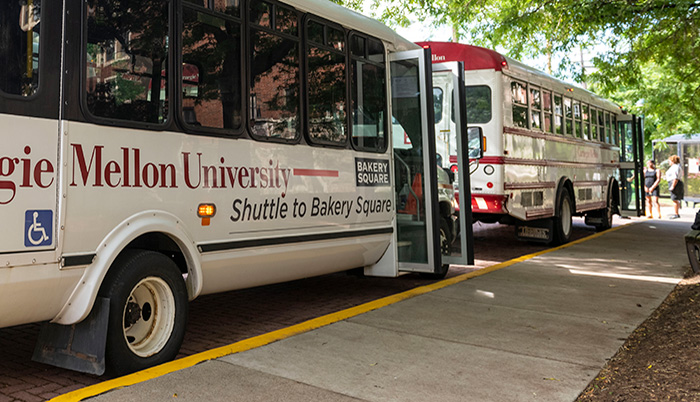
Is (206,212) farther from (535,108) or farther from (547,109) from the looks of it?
(547,109)

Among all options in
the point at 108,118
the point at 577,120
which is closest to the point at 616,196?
the point at 577,120

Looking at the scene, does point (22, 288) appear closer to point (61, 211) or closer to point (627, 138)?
point (61, 211)

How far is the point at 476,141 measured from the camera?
902 centimetres

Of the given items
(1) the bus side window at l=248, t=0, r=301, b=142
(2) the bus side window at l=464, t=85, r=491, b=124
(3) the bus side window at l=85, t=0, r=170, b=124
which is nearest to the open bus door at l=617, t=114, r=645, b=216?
(2) the bus side window at l=464, t=85, r=491, b=124

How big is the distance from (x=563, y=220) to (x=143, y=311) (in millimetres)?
9849

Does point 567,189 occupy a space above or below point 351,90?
below

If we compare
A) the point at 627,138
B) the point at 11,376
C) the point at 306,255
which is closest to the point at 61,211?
the point at 11,376

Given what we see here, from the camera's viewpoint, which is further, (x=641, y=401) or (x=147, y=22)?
(x=147, y=22)

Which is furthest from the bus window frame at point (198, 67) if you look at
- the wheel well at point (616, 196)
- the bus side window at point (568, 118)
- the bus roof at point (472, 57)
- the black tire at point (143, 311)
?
the wheel well at point (616, 196)

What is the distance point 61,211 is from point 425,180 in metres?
4.38

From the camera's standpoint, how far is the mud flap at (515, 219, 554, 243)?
38.8ft

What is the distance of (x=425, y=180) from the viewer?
729cm

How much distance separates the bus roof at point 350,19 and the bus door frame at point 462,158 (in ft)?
2.03

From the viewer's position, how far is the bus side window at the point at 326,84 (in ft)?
19.6
